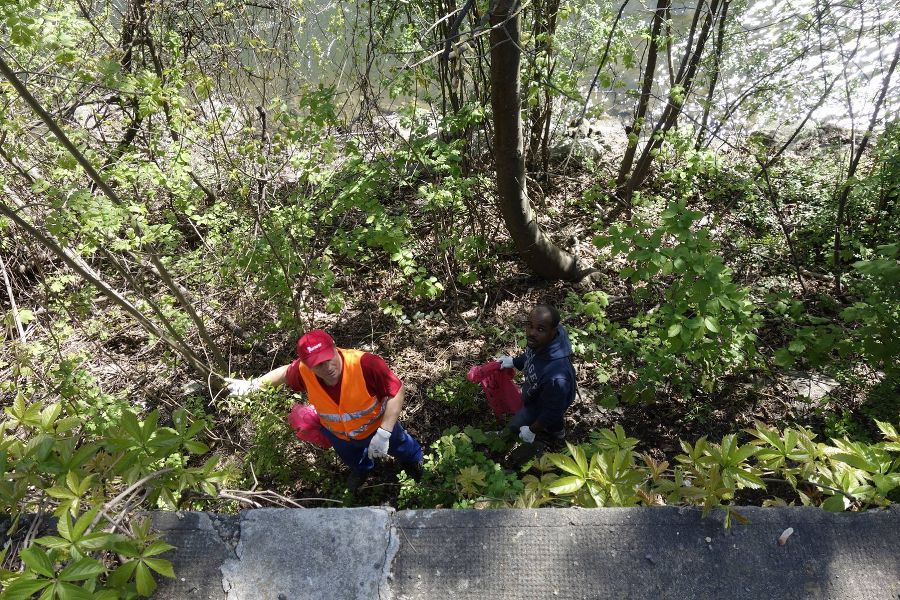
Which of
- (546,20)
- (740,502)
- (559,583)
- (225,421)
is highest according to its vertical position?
(546,20)

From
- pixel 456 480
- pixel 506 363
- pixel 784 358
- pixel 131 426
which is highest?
pixel 131 426

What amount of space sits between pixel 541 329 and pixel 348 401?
49.5 inches

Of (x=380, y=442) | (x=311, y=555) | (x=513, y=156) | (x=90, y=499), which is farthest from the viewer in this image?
(x=513, y=156)

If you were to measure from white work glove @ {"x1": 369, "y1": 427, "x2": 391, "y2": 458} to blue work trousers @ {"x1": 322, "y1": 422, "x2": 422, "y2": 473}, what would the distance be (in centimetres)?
11

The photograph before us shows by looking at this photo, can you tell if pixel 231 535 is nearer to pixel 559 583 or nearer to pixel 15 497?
pixel 15 497

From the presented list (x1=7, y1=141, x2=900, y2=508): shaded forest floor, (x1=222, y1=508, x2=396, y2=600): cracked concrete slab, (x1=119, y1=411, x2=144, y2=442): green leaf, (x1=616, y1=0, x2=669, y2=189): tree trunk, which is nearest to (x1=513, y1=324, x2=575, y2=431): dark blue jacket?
(x1=7, y1=141, x2=900, y2=508): shaded forest floor

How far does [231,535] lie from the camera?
1.76m

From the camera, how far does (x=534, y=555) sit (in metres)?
1.69

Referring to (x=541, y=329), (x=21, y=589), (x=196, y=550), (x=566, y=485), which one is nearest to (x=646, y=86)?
(x=541, y=329)

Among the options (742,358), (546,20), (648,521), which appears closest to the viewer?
(648,521)

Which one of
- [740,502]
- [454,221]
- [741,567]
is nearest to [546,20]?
[454,221]

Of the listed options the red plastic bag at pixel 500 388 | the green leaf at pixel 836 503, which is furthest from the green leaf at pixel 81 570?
the red plastic bag at pixel 500 388

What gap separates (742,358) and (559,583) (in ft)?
8.30

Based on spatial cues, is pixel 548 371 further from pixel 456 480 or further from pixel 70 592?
pixel 70 592
